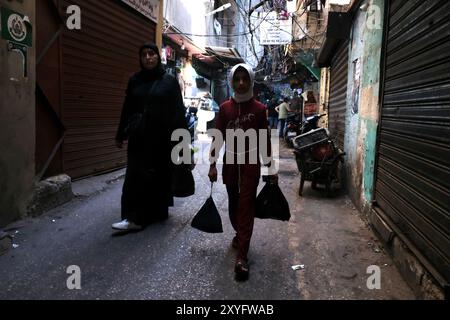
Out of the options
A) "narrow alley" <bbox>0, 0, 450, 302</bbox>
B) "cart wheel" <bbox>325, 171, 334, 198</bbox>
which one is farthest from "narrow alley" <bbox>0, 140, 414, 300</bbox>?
"cart wheel" <bbox>325, 171, 334, 198</bbox>

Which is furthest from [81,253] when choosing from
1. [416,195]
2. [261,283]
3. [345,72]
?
[345,72]

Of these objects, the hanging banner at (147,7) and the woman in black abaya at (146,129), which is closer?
the woman in black abaya at (146,129)

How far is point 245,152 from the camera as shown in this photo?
3361mm

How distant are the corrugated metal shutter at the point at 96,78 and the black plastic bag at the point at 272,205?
329cm

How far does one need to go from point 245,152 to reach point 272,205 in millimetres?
536

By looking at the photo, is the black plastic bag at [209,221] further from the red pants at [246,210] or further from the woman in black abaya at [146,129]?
the woman in black abaya at [146,129]

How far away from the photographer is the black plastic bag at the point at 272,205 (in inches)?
134

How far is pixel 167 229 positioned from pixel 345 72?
193 inches

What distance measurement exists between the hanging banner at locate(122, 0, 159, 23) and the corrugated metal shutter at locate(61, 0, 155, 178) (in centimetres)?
13

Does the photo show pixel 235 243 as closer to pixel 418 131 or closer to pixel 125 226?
pixel 125 226

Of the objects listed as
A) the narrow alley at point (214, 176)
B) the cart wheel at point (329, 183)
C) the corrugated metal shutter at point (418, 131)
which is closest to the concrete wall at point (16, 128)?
the narrow alley at point (214, 176)

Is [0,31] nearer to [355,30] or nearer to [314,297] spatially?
[314,297]

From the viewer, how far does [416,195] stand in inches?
119

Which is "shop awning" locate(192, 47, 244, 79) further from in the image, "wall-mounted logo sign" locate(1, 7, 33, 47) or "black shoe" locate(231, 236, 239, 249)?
"black shoe" locate(231, 236, 239, 249)
